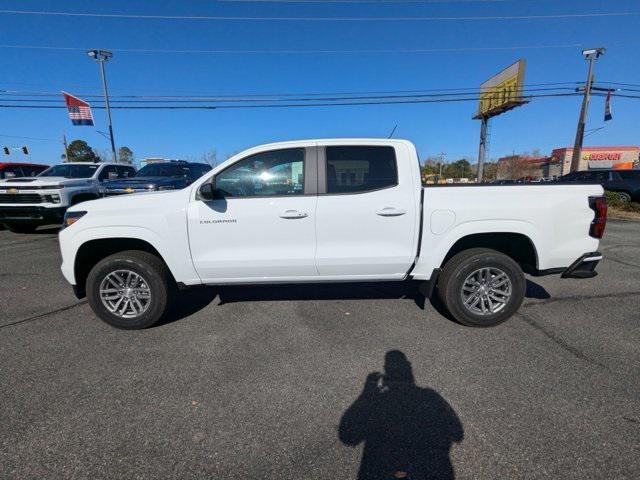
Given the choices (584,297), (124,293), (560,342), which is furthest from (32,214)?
(584,297)

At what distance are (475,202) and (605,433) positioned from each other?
6.85 feet

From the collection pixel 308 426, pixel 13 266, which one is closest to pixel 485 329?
pixel 308 426

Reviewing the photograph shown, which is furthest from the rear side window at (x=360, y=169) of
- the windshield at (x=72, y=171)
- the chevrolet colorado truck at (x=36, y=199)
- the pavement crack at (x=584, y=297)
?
the windshield at (x=72, y=171)

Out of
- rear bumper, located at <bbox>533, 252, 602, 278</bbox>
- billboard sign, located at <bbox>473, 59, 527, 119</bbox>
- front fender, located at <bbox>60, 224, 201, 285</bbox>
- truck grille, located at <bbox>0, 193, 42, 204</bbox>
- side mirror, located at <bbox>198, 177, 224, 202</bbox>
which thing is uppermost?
billboard sign, located at <bbox>473, 59, 527, 119</bbox>

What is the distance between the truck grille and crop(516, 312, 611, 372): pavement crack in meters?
10.8

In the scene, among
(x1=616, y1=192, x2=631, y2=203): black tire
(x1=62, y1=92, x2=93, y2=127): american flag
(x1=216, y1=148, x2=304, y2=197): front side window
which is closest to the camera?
(x1=216, y1=148, x2=304, y2=197): front side window

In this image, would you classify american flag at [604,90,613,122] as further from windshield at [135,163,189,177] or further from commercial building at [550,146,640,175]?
commercial building at [550,146,640,175]

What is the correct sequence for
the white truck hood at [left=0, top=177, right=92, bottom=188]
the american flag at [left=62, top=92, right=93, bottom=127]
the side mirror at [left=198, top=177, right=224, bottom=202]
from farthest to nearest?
the american flag at [left=62, top=92, right=93, bottom=127] < the white truck hood at [left=0, top=177, right=92, bottom=188] < the side mirror at [left=198, top=177, right=224, bottom=202]

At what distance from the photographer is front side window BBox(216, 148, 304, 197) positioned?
3.50 metres

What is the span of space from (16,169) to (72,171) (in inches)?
→ 142

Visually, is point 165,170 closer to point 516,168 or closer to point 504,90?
point 504,90

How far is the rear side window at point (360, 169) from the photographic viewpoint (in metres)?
3.49

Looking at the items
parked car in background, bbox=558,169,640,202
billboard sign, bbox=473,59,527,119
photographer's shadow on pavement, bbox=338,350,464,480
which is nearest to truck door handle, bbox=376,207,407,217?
photographer's shadow on pavement, bbox=338,350,464,480

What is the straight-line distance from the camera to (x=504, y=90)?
2517 cm
